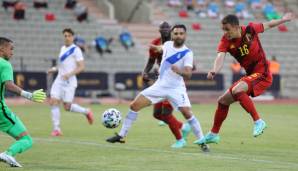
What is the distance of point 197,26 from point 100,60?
7.10m

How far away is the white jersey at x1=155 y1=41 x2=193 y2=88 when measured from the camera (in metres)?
14.8

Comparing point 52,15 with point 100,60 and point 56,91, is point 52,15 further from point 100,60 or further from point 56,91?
point 56,91

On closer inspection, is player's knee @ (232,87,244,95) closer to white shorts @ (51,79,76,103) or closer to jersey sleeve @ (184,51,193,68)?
jersey sleeve @ (184,51,193,68)

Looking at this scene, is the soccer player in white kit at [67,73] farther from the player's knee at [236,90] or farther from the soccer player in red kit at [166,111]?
the player's knee at [236,90]

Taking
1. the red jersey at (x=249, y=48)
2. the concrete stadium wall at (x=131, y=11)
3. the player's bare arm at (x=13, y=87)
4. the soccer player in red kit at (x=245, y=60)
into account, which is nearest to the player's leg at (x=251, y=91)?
the soccer player in red kit at (x=245, y=60)

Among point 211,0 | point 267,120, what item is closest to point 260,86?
point 267,120

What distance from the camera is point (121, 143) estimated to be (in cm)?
1612

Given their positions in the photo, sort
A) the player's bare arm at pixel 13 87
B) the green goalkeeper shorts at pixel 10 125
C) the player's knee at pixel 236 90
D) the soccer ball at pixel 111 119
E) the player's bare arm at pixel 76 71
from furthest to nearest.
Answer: the player's bare arm at pixel 76 71, the soccer ball at pixel 111 119, the player's knee at pixel 236 90, the green goalkeeper shorts at pixel 10 125, the player's bare arm at pixel 13 87

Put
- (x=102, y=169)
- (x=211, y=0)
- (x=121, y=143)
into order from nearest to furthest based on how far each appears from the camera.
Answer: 1. (x=102, y=169)
2. (x=121, y=143)
3. (x=211, y=0)

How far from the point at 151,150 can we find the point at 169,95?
1047mm

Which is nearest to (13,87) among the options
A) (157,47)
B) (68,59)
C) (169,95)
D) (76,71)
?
(169,95)

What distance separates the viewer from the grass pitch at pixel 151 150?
1264cm

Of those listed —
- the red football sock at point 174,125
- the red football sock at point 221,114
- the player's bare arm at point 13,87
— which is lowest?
the red football sock at point 174,125

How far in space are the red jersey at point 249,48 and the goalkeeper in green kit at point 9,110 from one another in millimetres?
3868
